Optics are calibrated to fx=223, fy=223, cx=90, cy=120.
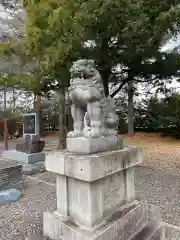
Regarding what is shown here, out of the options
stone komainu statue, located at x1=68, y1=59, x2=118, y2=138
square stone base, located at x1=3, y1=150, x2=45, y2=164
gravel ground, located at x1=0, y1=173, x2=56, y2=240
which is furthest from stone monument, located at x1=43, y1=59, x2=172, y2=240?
square stone base, located at x1=3, y1=150, x2=45, y2=164

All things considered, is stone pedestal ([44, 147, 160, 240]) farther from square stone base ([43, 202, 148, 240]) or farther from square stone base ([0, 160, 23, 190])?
square stone base ([0, 160, 23, 190])

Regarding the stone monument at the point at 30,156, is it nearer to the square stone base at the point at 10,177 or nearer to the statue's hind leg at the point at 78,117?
the square stone base at the point at 10,177

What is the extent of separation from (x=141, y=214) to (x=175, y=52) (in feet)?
12.3

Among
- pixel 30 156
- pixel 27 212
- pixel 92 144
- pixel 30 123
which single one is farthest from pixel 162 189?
pixel 30 123

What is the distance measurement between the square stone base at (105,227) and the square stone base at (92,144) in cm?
68

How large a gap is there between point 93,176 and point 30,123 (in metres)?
6.62

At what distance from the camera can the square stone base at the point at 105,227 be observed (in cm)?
200

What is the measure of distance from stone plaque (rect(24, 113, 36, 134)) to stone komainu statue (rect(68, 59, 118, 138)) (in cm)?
595

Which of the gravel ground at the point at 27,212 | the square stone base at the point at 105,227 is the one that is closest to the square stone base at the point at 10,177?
the gravel ground at the point at 27,212

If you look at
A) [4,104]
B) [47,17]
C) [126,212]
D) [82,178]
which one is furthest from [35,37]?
[4,104]

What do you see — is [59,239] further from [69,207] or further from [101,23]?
[101,23]

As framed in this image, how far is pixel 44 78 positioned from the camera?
4.75 metres

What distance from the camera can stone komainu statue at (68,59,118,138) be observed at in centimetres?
216

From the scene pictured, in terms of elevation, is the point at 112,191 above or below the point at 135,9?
below
